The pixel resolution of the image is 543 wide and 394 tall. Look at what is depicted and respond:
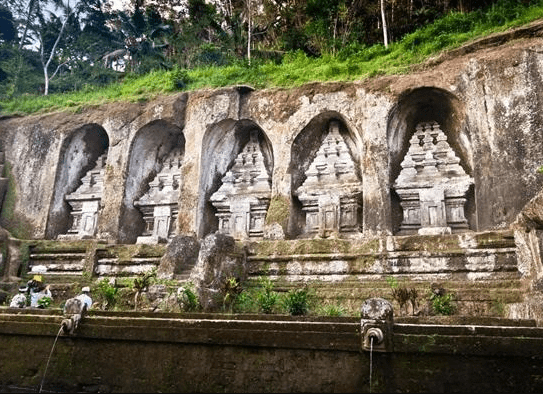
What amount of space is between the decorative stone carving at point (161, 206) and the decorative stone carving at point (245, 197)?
1748mm

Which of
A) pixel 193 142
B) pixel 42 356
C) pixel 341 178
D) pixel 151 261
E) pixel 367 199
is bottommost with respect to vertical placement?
pixel 42 356

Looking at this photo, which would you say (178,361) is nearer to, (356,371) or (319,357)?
(319,357)

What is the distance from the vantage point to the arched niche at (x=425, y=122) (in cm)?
1248

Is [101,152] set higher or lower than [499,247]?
higher

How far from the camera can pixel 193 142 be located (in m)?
14.4

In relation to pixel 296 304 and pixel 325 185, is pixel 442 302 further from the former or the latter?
pixel 325 185

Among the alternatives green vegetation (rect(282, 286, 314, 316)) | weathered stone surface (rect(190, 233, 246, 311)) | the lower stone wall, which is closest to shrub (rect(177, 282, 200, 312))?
weathered stone surface (rect(190, 233, 246, 311))

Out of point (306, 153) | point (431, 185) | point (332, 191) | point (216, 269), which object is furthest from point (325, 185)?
point (216, 269)

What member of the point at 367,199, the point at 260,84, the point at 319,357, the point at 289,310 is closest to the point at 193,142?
the point at 260,84

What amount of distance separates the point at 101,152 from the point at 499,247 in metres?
13.9

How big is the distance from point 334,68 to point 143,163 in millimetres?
7086

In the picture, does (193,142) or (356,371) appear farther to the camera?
(193,142)

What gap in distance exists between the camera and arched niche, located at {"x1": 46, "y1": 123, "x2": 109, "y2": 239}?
15.6 metres

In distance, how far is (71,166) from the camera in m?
16.3
